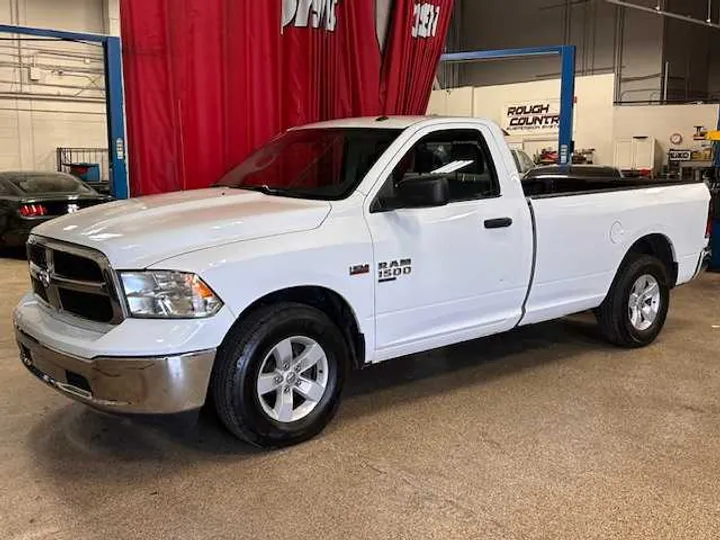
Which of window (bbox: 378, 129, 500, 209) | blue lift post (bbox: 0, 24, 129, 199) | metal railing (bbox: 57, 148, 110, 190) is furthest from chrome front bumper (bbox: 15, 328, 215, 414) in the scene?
metal railing (bbox: 57, 148, 110, 190)

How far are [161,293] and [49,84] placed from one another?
1626 centimetres

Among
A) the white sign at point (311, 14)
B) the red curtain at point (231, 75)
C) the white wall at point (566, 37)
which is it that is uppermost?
the white wall at point (566, 37)

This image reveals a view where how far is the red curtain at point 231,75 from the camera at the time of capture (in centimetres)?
578

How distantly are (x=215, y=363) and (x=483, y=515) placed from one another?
1.40 meters

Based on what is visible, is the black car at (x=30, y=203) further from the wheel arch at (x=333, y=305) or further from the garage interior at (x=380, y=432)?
the wheel arch at (x=333, y=305)

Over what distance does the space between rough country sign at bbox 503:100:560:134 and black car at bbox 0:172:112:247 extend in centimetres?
1158

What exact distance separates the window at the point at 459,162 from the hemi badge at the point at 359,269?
78 cm

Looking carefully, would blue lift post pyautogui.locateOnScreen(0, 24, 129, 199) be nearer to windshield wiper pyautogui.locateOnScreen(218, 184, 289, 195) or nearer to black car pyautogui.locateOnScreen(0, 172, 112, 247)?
black car pyautogui.locateOnScreen(0, 172, 112, 247)

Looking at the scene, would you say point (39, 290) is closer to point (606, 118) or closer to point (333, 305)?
point (333, 305)

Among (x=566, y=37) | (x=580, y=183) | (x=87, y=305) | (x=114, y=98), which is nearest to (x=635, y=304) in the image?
(x=580, y=183)

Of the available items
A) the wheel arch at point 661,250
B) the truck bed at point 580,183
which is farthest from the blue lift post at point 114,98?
the wheel arch at point 661,250

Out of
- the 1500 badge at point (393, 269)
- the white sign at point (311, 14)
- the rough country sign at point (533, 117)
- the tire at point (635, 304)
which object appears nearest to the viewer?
the 1500 badge at point (393, 269)

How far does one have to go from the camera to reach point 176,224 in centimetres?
358

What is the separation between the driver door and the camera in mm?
4086
